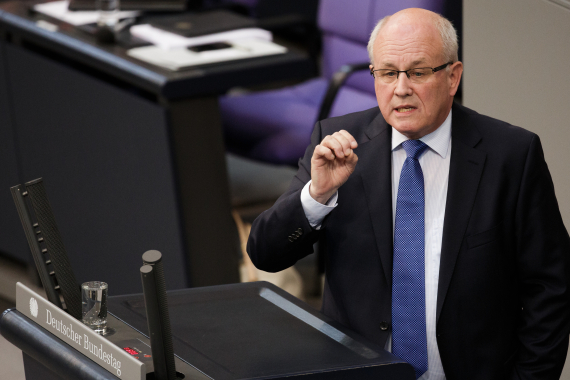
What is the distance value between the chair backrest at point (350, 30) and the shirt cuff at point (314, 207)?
6.79 ft

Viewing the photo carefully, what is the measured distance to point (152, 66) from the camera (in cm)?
323

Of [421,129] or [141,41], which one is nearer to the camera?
[421,129]

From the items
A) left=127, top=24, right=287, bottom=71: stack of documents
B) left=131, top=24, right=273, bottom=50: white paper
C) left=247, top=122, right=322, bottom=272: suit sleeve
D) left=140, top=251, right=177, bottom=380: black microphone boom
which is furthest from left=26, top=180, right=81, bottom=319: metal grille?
left=131, top=24, right=273, bottom=50: white paper

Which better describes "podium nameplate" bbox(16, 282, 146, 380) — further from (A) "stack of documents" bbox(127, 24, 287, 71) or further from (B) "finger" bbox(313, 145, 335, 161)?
(A) "stack of documents" bbox(127, 24, 287, 71)

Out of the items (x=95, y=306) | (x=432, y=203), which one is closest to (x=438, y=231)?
(x=432, y=203)

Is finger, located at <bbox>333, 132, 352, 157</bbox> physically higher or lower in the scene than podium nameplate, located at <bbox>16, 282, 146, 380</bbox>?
higher

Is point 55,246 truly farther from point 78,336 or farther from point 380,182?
point 380,182

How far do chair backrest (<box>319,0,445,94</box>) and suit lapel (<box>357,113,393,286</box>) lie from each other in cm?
190

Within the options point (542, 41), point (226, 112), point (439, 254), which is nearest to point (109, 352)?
Result: point (439, 254)

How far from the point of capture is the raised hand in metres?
1.58

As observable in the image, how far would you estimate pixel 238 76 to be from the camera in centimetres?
321

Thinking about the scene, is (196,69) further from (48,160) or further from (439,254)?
(439,254)

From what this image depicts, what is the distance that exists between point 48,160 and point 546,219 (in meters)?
2.50

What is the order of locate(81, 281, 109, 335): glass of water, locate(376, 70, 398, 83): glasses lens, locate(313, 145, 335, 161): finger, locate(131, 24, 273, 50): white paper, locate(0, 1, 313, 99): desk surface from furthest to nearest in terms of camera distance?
locate(131, 24, 273, 50): white paper < locate(0, 1, 313, 99): desk surface < locate(376, 70, 398, 83): glasses lens < locate(313, 145, 335, 161): finger < locate(81, 281, 109, 335): glass of water
